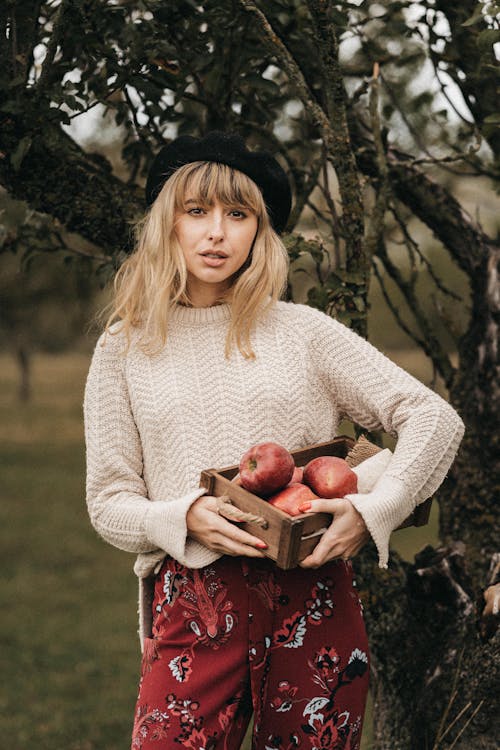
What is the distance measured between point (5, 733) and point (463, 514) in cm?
307

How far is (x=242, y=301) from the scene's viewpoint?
215cm

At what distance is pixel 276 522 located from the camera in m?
1.70

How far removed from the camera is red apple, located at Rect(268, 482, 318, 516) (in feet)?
5.84

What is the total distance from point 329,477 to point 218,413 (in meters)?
0.34

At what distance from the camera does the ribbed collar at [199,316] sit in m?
2.17

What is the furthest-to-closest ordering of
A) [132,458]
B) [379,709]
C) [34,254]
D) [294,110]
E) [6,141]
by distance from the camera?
[294,110] → [34,254] → [379,709] → [6,141] → [132,458]

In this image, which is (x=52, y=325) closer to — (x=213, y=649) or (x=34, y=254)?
(x=34, y=254)

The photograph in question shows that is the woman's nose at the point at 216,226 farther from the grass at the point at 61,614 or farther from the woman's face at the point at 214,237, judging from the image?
the grass at the point at 61,614

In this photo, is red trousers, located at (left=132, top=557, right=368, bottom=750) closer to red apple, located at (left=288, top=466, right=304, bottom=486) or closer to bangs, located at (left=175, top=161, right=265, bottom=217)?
red apple, located at (left=288, top=466, right=304, bottom=486)

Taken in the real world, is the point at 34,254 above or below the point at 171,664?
above

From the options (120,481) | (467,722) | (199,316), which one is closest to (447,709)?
(467,722)

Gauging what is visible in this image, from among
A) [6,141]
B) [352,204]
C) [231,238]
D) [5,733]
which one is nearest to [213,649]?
[231,238]

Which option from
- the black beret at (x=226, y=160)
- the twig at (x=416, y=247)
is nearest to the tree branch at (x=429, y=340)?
the twig at (x=416, y=247)

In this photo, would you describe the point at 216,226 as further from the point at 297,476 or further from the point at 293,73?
the point at 293,73
